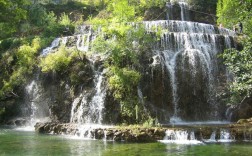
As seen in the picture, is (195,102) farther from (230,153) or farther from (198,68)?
(230,153)

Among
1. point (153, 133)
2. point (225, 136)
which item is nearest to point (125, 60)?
point (153, 133)

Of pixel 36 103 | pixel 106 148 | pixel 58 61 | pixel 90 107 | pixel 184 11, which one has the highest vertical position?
pixel 184 11

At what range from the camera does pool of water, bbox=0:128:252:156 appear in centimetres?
1559

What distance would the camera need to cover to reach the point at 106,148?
55.8 ft

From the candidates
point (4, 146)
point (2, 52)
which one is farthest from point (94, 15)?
point (4, 146)

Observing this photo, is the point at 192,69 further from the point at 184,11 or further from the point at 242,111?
the point at 184,11

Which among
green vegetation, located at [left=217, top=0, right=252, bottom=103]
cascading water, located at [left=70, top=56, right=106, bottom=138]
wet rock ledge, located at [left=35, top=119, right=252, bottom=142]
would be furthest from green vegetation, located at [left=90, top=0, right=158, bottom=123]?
green vegetation, located at [left=217, top=0, right=252, bottom=103]

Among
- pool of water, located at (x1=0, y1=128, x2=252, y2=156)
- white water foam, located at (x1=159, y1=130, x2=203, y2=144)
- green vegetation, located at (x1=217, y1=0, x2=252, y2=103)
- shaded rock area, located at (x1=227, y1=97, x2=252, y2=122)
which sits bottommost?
pool of water, located at (x1=0, y1=128, x2=252, y2=156)

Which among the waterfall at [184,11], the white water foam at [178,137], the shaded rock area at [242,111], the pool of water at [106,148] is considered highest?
the waterfall at [184,11]

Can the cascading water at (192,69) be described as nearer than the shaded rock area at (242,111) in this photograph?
No

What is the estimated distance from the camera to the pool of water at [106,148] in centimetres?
1559

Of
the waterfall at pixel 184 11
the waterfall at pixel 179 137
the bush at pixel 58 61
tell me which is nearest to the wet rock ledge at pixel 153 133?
the waterfall at pixel 179 137

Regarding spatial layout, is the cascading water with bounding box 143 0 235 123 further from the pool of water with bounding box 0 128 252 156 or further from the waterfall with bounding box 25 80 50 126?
the waterfall with bounding box 25 80 50 126

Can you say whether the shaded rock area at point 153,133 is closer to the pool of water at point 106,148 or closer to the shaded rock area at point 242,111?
the pool of water at point 106,148
